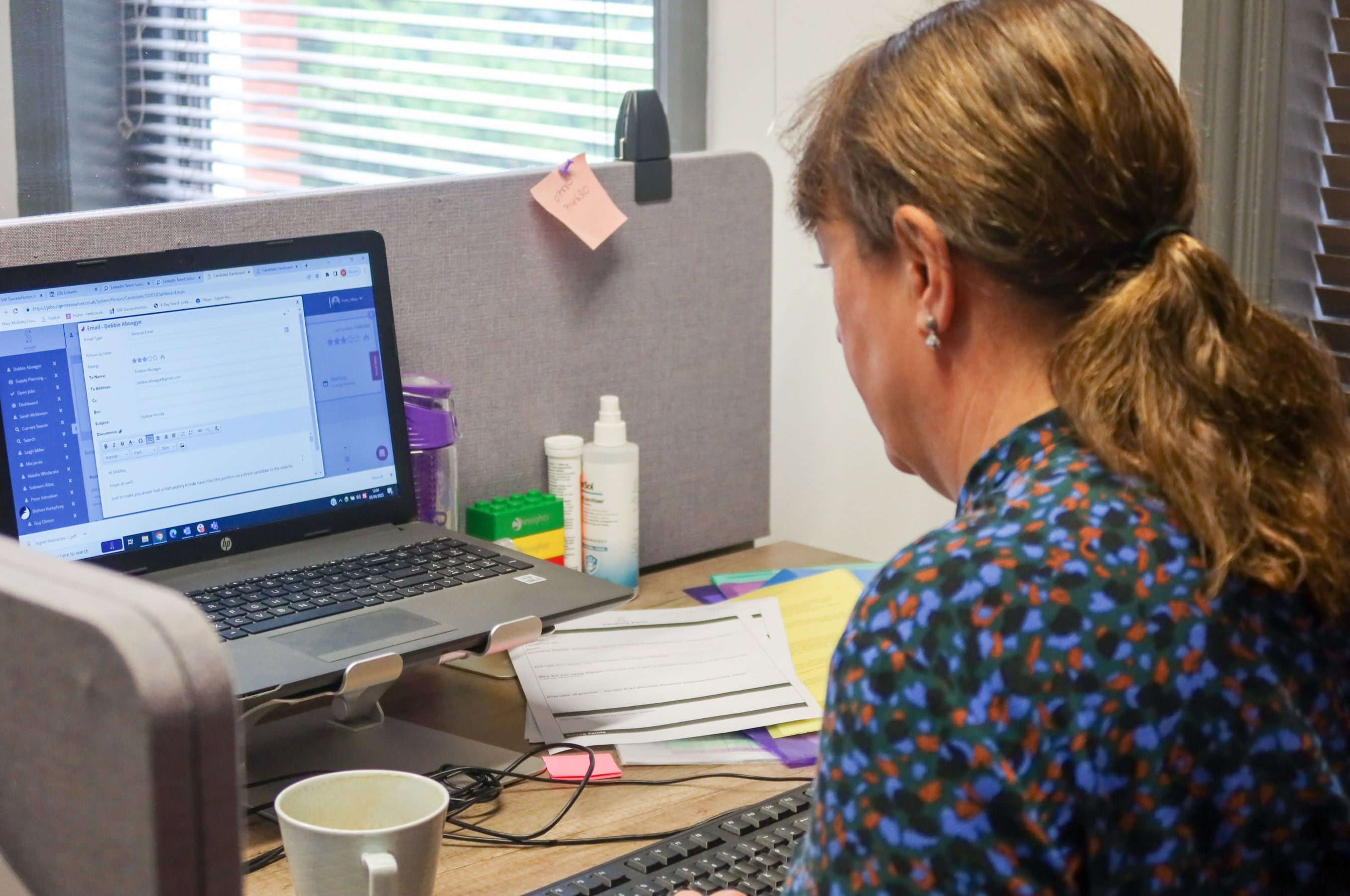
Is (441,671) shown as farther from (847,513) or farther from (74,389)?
(847,513)

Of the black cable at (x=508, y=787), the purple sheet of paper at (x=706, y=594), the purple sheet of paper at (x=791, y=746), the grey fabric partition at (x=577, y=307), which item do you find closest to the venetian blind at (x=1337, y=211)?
the grey fabric partition at (x=577, y=307)

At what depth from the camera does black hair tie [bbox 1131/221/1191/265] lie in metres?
0.71

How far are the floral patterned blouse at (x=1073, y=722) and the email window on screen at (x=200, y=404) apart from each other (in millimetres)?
680

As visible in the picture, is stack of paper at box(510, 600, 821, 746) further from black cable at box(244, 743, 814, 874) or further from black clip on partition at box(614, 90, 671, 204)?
black clip on partition at box(614, 90, 671, 204)

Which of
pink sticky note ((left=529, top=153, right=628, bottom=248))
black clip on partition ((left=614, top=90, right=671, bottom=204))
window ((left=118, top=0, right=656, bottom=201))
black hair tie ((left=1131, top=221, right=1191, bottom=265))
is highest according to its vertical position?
window ((left=118, top=0, right=656, bottom=201))

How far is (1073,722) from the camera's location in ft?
1.94

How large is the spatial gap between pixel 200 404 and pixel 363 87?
3.59 ft

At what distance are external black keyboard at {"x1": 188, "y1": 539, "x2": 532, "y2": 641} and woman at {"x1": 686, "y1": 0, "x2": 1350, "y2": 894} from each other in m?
0.52

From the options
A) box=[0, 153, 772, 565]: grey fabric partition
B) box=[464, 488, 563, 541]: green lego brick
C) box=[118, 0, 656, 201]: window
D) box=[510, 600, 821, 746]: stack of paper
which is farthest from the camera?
box=[118, 0, 656, 201]: window

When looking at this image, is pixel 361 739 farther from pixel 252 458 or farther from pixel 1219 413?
pixel 1219 413

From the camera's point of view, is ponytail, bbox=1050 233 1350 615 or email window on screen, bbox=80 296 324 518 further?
email window on screen, bbox=80 296 324 518

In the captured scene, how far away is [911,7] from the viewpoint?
2037 mm

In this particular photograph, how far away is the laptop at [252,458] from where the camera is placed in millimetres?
1058

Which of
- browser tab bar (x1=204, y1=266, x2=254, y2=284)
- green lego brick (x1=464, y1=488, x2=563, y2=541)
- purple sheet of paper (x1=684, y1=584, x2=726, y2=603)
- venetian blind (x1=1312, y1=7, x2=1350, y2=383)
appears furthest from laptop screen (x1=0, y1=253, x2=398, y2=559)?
venetian blind (x1=1312, y1=7, x2=1350, y2=383)
